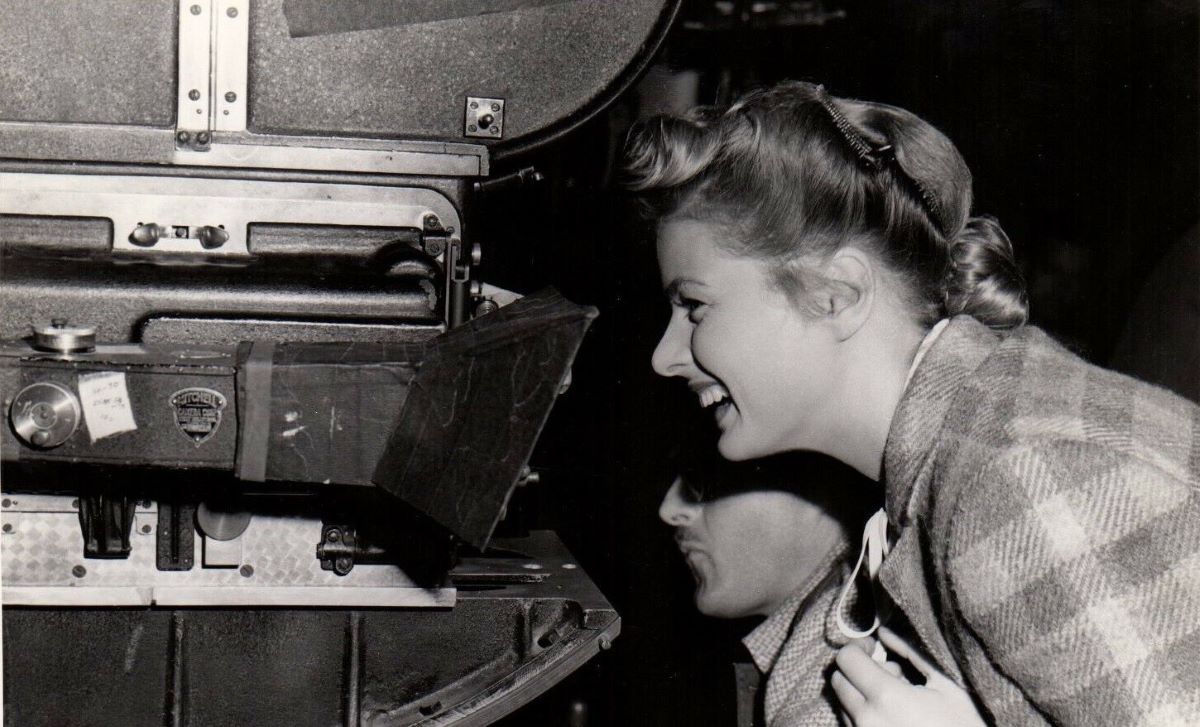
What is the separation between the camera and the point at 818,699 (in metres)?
1.72

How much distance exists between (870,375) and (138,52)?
113cm

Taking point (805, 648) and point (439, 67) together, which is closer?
point (439, 67)

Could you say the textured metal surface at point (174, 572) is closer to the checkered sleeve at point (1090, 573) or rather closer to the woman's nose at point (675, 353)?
the woman's nose at point (675, 353)

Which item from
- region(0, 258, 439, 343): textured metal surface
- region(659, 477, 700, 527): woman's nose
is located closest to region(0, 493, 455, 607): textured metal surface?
region(0, 258, 439, 343): textured metal surface

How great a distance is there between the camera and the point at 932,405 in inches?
56.6

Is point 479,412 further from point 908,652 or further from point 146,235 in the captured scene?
point 908,652

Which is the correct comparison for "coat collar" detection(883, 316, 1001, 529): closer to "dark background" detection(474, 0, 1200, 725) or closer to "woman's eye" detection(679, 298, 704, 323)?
"woman's eye" detection(679, 298, 704, 323)

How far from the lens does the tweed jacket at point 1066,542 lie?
117 centimetres

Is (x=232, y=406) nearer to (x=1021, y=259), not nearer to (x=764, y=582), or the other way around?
(x=764, y=582)

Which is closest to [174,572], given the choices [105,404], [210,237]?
[105,404]

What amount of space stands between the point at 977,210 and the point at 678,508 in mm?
1246

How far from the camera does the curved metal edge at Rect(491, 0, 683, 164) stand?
151 centimetres

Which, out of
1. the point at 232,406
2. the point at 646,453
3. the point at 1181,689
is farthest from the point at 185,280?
the point at 646,453

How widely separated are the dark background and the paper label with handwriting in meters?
1.40
